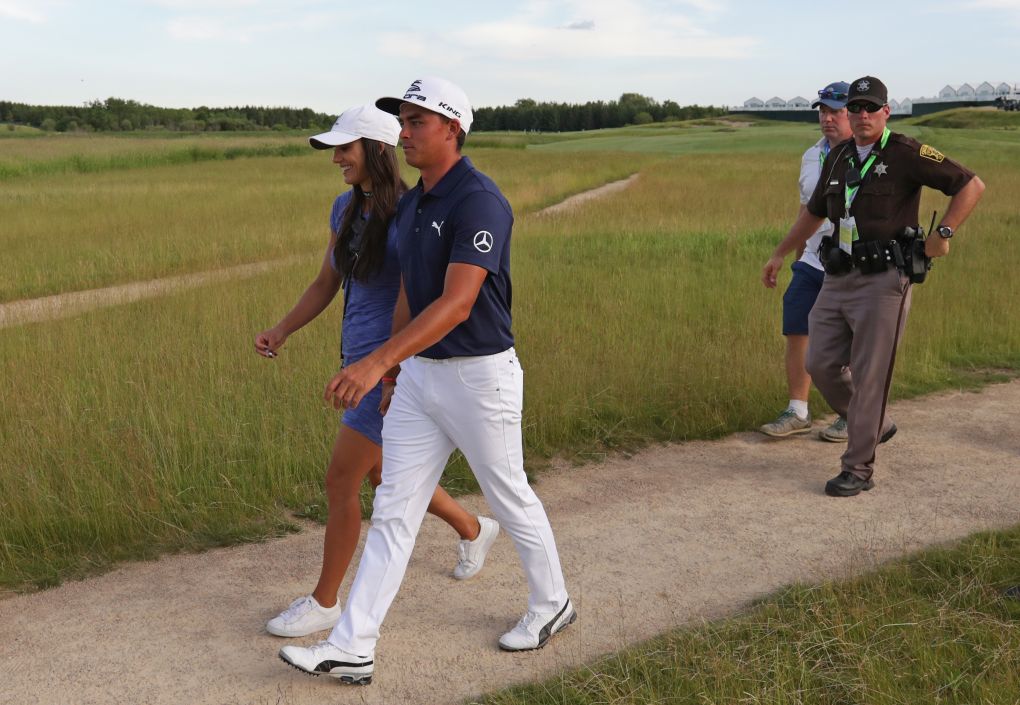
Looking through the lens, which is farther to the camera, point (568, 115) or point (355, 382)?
point (568, 115)

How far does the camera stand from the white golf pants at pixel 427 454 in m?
3.57

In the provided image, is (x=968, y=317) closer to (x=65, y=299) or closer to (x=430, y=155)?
(x=430, y=155)

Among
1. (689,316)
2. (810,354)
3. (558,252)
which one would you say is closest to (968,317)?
(689,316)

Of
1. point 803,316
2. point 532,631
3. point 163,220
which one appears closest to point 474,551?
point 532,631

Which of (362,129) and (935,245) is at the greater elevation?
(362,129)

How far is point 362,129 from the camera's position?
12.7 feet

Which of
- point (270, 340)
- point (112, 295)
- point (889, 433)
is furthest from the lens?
Result: point (112, 295)

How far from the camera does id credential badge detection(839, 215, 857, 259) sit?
5.71m

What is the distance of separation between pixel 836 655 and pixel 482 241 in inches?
72.2

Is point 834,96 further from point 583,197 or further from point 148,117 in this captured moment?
point 148,117

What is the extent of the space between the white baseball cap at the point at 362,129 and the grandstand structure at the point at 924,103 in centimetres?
13504

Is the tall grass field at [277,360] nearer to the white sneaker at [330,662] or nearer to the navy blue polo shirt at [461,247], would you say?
the white sneaker at [330,662]

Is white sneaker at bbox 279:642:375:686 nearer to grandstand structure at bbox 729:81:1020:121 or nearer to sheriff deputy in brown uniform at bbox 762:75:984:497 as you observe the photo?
sheriff deputy in brown uniform at bbox 762:75:984:497

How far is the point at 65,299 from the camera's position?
38.3 ft
